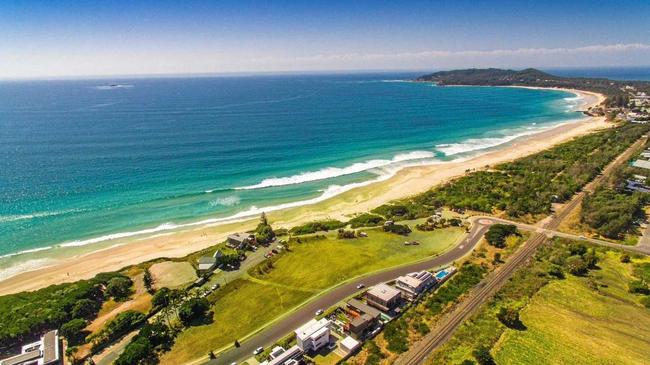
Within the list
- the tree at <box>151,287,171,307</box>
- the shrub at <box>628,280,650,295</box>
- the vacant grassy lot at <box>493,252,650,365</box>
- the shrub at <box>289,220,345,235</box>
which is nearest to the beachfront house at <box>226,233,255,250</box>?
the shrub at <box>289,220,345,235</box>

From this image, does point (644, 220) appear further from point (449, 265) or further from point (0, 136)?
point (0, 136)

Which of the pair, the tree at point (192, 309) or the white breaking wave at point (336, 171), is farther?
the white breaking wave at point (336, 171)

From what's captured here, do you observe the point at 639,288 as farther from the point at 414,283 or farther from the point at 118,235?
the point at 118,235

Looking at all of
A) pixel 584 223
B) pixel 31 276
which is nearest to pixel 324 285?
pixel 31 276

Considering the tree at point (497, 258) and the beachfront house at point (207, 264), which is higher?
the tree at point (497, 258)

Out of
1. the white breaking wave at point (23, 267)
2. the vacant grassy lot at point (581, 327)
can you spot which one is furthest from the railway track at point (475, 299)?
the white breaking wave at point (23, 267)

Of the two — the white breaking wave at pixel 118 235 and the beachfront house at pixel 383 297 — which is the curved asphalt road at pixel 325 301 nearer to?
the beachfront house at pixel 383 297
